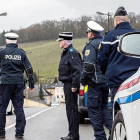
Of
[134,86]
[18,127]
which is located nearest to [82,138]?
[18,127]

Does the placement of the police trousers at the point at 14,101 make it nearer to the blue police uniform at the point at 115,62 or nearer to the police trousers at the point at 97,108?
the police trousers at the point at 97,108

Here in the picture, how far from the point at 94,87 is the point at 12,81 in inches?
83.8

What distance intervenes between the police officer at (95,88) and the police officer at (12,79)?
1.90 m

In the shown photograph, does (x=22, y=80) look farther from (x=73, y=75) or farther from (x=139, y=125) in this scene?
(x=139, y=125)

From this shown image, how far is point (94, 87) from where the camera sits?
6.71m

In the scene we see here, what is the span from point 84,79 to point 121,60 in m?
1.72

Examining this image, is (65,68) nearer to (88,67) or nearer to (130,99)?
(88,67)

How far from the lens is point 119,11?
5.38 metres

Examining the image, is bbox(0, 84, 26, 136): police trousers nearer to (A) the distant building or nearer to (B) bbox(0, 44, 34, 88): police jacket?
(B) bbox(0, 44, 34, 88): police jacket

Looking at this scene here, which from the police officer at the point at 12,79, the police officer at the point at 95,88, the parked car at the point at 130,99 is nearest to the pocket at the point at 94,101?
the police officer at the point at 95,88

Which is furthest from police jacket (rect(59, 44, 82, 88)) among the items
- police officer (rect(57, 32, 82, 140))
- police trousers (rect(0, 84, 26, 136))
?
police trousers (rect(0, 84, 26, 136))

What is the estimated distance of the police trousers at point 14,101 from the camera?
26.9 feet

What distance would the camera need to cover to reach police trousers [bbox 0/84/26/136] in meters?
8.20

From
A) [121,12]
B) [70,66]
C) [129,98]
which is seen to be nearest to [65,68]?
[70,66]
